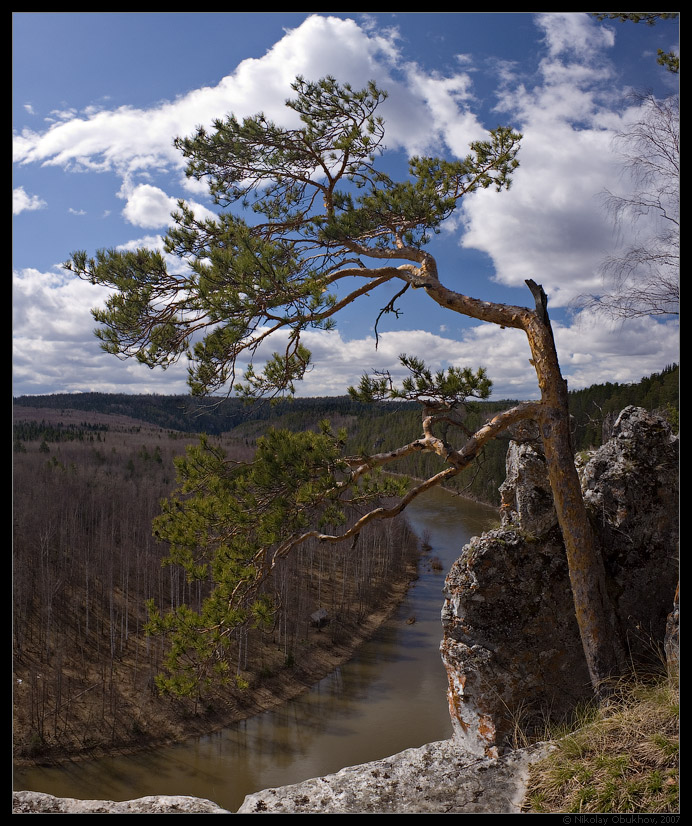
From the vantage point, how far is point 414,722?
21109 millimetres

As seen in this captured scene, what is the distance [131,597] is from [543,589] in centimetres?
2871

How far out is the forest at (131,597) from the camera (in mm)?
21391

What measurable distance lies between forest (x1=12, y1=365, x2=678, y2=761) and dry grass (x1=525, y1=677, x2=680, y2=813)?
3466mm

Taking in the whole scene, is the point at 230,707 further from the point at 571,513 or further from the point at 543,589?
the point at 571,513

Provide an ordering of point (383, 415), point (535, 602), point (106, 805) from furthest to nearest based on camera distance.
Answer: point (383, 415) < point (535, 602) < point (106, 805)

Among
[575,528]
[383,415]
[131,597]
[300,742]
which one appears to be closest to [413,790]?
[575,528]

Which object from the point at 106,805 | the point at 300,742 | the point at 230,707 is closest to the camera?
the point at 106,805

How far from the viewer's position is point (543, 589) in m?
7.03

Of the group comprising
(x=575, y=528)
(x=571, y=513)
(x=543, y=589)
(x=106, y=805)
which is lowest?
(x=106, y=805)

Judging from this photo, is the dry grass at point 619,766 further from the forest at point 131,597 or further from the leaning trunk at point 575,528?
the forest at point 131,597

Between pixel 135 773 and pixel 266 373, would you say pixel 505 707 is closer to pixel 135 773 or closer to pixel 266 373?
pixel 266 373
